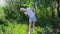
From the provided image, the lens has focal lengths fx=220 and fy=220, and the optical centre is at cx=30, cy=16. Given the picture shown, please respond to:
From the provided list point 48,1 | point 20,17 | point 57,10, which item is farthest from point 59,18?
point 20,17

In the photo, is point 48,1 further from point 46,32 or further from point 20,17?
point 20,17

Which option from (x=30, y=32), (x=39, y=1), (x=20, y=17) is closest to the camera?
(x=30, y=32)

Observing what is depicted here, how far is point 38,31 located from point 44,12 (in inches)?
18.3

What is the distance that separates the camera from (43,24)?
4863 millimetres

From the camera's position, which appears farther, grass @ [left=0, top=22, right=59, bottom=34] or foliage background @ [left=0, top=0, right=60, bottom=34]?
foliage background @ [left=0, top=0, right=60, bottom=34]

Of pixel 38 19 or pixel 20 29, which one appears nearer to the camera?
pixel 20 29

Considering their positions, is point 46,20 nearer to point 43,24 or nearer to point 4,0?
point 43,24

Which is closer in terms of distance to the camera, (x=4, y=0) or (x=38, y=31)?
(x=38, y=31)

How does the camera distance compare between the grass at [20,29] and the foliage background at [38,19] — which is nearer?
the grass at [20,29]

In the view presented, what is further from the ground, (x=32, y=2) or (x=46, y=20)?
(x=32, y=2)

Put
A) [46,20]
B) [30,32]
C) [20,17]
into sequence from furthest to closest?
[20,17] → [46,20] → [30,32]

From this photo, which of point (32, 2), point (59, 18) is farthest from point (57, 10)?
point (32, 2)

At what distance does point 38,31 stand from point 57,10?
78 centimetres

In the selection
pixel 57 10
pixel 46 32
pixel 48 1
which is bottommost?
pixel 46 32
